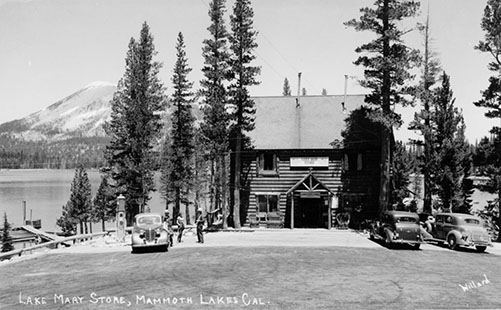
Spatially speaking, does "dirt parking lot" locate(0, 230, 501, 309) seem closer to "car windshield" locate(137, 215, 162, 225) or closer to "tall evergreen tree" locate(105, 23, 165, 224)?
"car windshield" locate(137, 215, 162, 225)

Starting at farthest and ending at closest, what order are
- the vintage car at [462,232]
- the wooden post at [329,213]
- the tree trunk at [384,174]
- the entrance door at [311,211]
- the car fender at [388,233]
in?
the entrance door at [311,211] → the wooden post at [329,213] → the tree trunk at [384,174] → the car fender at [388,233] → the vintage car at [462,232]

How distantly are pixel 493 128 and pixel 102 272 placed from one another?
2646 centimetres

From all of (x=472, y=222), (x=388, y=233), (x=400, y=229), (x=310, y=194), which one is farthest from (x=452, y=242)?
(x=310, y=194)

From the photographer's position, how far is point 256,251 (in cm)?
2219

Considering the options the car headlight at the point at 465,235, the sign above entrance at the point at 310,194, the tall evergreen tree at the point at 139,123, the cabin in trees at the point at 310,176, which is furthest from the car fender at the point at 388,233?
the tall evergreen tree at the point at 139,123

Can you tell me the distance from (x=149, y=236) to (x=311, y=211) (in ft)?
53.6

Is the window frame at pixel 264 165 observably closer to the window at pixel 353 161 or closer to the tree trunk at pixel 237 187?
A: the tree trunk at pixel 237 187

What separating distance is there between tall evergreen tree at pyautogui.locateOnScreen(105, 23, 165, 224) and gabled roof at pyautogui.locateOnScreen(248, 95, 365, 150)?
9.07 meters

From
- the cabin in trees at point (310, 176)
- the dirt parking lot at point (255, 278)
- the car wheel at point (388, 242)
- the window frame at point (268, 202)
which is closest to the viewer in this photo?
the dirt parking lot at point (255, 278)

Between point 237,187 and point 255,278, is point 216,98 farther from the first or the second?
point 255,278

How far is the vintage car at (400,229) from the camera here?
2325 cm

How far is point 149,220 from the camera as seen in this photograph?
23.0 m

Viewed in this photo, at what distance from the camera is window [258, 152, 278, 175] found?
1373 inches

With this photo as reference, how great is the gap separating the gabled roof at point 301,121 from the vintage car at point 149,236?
14049mm
